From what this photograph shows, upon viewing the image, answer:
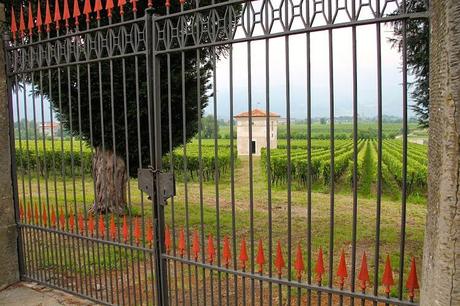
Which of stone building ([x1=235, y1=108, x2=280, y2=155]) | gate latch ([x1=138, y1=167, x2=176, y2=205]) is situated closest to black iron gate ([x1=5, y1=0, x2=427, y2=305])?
gate latch ([x1=138, y1=167, x2=176, y2=205])

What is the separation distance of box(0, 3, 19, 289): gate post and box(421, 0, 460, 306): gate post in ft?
14.2

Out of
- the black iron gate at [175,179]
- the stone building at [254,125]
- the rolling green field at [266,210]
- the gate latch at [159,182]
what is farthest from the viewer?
the stone building at [254,125]

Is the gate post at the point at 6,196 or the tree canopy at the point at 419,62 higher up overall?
the tree canopy at the point at 419,62

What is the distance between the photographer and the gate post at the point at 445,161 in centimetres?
176

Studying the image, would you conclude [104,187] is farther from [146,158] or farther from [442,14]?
[442,14]

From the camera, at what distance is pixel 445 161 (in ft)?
6.00

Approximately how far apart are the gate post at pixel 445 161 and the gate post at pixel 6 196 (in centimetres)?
433

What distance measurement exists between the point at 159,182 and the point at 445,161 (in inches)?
91.4

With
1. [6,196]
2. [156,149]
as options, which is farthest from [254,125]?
[156,149]

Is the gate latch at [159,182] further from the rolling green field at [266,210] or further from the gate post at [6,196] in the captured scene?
the gate post at [6,196]

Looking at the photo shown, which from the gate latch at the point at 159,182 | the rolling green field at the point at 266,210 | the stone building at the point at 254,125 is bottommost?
the rolling green field at the point at 266,210

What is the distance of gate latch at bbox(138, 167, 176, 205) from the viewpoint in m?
3.45

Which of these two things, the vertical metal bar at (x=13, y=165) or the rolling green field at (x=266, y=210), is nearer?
the rolling green field at (x=266, y=210)

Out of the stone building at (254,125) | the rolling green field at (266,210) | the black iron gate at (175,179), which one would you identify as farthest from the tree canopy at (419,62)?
the stone building at (254,125)
